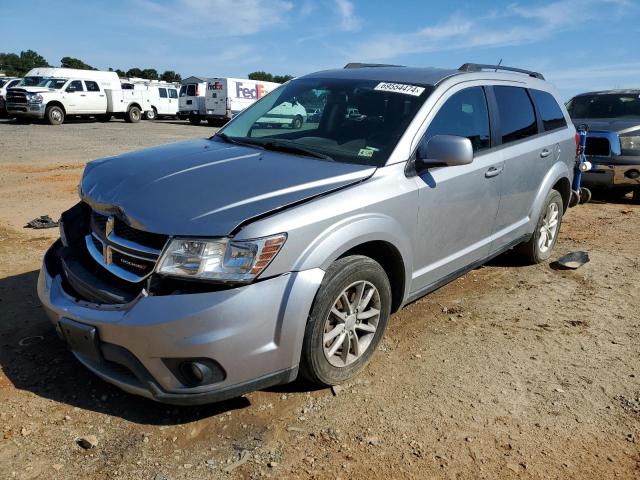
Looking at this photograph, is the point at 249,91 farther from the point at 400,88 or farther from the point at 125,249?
the point at 125,249

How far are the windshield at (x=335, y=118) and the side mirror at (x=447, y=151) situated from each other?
217 mm

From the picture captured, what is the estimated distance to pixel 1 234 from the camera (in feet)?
19.1

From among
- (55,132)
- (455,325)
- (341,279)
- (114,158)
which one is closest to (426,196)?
(341,279)

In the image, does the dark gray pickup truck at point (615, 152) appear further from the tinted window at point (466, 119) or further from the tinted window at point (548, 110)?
the tinted window at point (466, 119)

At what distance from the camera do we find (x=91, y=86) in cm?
2409

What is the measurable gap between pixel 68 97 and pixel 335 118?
23008mm

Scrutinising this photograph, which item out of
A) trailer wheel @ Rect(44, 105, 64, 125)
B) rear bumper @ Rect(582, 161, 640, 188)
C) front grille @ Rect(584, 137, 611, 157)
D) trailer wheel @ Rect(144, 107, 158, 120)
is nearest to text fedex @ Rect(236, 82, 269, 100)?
trailer wheel @ Rect(144, 107, 158, 120)

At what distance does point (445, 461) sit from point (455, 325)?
1.58m

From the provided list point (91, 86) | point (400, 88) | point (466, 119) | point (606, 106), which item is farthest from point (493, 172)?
point (91, 86)

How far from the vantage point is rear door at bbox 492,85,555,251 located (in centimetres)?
420

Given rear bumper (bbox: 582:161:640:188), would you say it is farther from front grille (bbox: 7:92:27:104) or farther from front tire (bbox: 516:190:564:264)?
front grille (bbox: 7:92:27:104)

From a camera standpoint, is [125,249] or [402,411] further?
[402,411]

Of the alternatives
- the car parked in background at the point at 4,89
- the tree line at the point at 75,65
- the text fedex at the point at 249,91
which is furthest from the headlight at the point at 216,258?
the tree line at the point at 75,65

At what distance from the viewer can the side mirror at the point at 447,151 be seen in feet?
10.3
